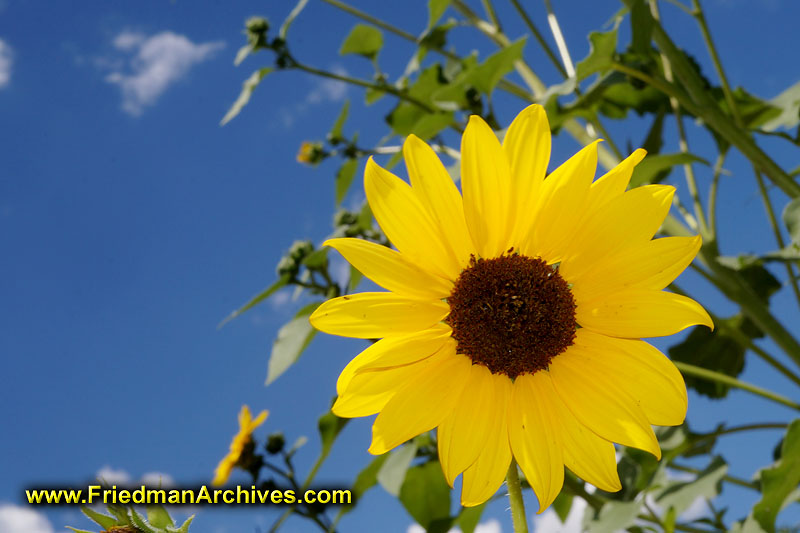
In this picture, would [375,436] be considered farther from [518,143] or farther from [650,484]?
[650,484]

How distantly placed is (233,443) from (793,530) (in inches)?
61.4

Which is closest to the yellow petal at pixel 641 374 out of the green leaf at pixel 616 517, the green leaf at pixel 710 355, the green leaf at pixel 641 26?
the green leaf at pixel 616 517

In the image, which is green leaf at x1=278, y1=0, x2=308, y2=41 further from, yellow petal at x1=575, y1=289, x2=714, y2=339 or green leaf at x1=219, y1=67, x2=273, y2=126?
yellow petal at x1=575, y1=289, x2=714, y2=339

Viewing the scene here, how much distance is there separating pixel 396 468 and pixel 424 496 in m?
0.12

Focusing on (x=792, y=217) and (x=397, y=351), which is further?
(x=792, y=217)

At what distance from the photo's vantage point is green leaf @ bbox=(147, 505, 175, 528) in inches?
21.6

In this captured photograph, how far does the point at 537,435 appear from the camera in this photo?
2.41 ft

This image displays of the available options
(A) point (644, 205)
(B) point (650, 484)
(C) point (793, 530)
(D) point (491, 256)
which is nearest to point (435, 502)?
(B) point (650, 484)

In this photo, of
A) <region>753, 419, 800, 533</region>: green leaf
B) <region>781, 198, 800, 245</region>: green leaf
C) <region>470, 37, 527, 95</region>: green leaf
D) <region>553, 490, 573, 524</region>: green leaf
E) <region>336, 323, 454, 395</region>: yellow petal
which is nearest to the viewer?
<region>336, 323, 454, 395</region>: yellow petal

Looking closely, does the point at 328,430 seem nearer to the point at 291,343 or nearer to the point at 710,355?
the point at 291,343

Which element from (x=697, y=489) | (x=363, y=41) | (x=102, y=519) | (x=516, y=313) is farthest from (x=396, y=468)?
(x=363, y=41)

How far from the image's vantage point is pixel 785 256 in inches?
47.2

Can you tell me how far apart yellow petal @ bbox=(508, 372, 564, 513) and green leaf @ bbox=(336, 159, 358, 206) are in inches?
49.4

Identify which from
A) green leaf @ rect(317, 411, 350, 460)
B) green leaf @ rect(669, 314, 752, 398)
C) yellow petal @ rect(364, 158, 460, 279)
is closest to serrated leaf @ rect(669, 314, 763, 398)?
green leaf @ rect(669, 314, 752, 398)
